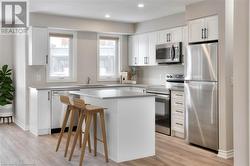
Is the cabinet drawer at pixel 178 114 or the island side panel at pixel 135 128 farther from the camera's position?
the cabinet drawer at pixel 178 114

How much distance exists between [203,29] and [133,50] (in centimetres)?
283

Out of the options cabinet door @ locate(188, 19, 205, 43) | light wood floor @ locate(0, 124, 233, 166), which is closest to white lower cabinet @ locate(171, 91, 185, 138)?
light wood floor @ locate(0, 124, 233, 166)

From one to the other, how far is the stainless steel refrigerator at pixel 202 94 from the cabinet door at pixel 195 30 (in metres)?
0.14

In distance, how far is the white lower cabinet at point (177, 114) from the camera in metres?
5.23

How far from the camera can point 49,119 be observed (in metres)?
5.65

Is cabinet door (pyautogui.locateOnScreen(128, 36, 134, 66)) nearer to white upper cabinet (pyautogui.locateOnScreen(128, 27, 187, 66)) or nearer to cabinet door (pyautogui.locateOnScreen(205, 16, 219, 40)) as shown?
white upper cabinet (pyautogui.locateOnScreen(128, 27, 187, 66))

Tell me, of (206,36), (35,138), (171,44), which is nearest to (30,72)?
(35,138)

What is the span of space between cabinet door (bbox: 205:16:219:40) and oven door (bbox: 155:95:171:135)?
1607 millimetres

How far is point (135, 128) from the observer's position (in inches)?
158

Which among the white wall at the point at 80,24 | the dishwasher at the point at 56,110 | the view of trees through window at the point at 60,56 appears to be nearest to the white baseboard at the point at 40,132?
the dishwasher at the point at 56,110

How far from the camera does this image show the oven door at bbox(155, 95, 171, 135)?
554 centimetres

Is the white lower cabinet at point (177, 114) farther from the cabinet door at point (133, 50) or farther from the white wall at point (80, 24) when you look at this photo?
the white wall at point (80, 24)

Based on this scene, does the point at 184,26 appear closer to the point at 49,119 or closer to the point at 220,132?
the point at 220,132

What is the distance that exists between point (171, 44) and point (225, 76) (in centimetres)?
183
